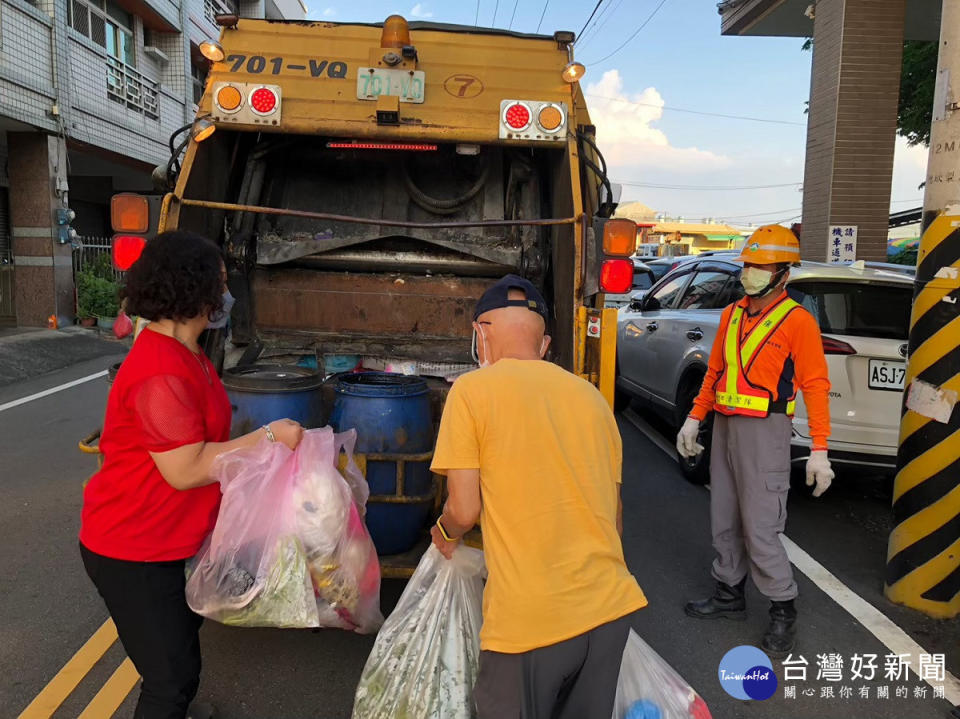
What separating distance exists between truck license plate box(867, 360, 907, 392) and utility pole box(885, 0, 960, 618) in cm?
76

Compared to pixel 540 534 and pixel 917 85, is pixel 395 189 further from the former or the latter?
pixel 917 85

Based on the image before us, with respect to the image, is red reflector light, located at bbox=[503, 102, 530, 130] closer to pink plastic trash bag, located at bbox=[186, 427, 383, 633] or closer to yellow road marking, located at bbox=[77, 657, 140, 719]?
pink plastic trash bag, located at bbox=[186, 427, 383, 633]

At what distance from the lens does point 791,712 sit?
2.80 metres

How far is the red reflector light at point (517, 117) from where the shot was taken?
3791 mm

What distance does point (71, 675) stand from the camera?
2830mm

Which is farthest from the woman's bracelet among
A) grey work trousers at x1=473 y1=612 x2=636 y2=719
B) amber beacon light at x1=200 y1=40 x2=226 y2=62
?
amber beacon light at x1=200 y1=40 x2=226 y2=62

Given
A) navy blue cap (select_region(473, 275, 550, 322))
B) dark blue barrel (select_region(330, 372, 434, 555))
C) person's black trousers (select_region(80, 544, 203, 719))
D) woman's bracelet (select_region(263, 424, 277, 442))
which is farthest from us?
dark blue barrel (select_region(330, 372, 434, 555))

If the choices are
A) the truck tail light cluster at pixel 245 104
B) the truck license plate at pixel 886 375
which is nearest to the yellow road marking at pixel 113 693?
the truck tail light cluster at pixel 245 104

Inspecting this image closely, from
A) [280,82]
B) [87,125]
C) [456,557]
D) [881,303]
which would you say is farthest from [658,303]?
[87,125]

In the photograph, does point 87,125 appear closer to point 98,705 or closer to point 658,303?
point 658,303

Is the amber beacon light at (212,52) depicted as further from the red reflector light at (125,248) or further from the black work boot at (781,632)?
the black work boot at (781,632)

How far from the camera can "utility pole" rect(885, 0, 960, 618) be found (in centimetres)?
346

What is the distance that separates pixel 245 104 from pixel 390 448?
1975 millimetres

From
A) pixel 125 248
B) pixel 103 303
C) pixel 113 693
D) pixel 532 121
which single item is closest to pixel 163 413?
pixel 113 693
